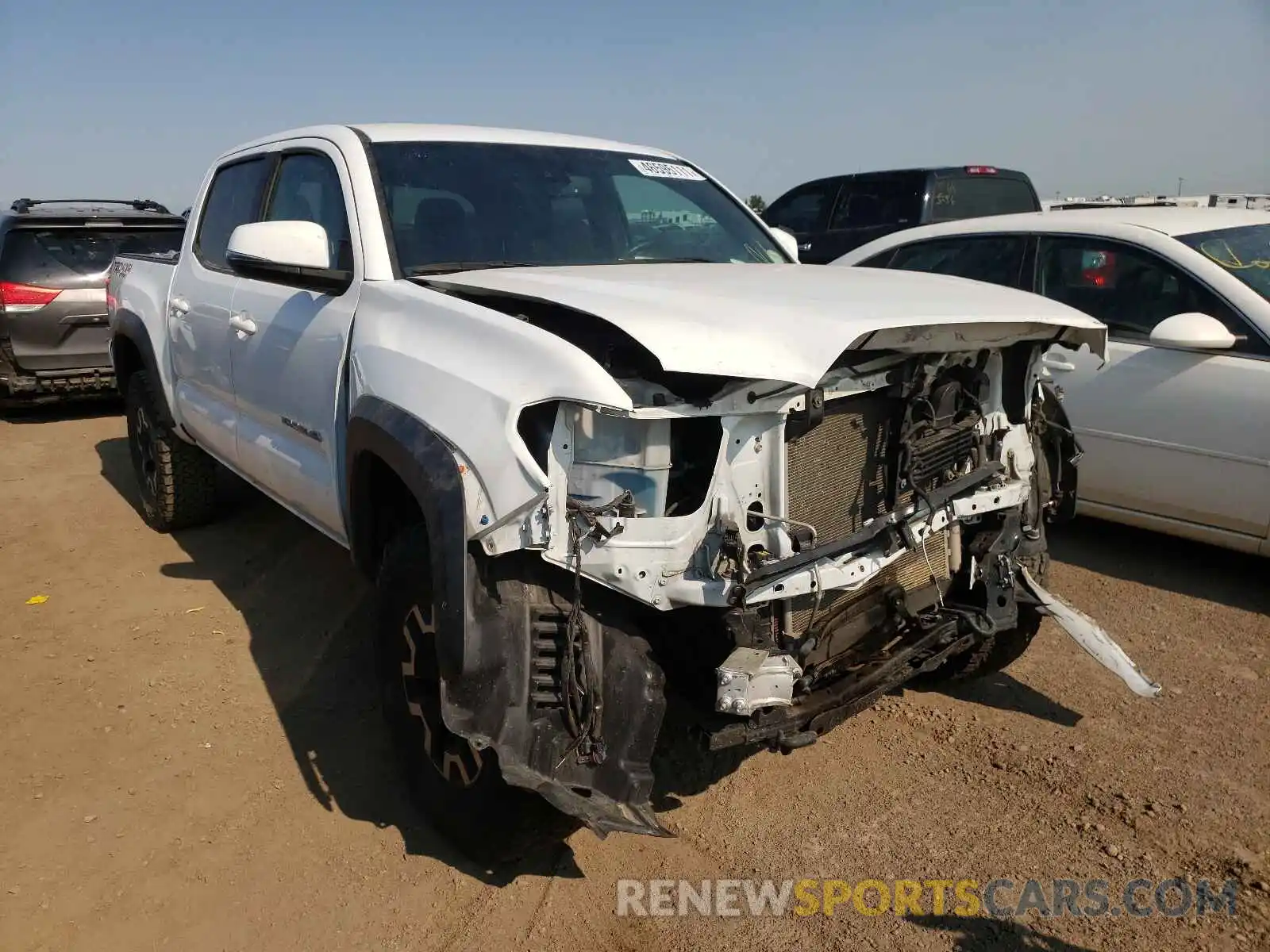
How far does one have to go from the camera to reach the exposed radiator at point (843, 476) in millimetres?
2469

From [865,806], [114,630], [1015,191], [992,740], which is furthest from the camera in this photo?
[1015,191]

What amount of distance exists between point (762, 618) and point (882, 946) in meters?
0.90

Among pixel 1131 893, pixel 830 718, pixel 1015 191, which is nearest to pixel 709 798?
pixel 830 718

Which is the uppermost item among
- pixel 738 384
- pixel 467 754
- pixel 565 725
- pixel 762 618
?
pixel 738 384

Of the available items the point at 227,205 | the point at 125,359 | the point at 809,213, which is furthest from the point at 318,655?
the point at 809,213

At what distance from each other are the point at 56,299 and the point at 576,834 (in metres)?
7.37

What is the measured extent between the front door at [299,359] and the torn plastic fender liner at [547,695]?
1119mm

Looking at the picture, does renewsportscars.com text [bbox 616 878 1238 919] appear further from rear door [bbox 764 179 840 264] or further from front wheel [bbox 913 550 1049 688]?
rear door [bbox 764 179 840 264]

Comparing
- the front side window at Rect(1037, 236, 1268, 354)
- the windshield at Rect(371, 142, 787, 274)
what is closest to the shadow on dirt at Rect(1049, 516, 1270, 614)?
the front side window at Rect(1037, 236, 1268, 354)

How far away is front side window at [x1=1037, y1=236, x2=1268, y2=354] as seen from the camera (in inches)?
172

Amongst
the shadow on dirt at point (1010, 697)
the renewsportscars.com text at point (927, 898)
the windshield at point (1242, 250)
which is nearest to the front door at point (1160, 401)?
the windshield at point (1242, 250)

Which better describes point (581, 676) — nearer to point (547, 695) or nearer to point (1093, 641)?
point (547, 695)

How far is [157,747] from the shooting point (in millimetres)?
3406

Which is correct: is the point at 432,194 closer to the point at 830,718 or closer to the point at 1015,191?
the point at 830,718
